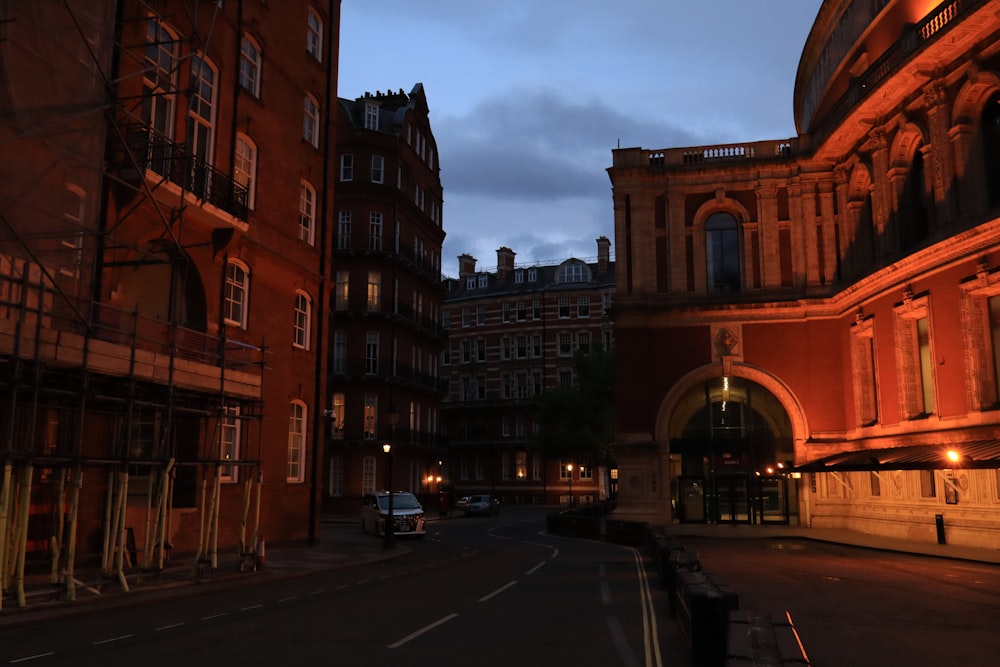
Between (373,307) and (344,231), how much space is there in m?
5.04

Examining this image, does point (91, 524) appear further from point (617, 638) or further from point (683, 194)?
point (683, 194)

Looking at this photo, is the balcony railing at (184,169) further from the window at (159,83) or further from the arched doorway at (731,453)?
the arched doorway at (731,453)

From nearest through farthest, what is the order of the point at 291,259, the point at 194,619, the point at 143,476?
the point at 194,619 → the point at 143,476 → the point at 291,259

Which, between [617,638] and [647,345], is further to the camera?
[647,345]

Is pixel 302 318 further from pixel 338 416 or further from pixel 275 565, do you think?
pixel 338 416

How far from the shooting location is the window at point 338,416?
170 ft

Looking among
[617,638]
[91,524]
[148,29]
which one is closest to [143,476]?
[91,524]

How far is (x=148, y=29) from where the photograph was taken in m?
21.9

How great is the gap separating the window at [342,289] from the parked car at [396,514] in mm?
18290

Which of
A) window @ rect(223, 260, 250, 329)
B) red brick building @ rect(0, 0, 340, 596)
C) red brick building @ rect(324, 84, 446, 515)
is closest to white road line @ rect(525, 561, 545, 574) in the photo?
red brick building @ rect(0, 0, 340, 596)

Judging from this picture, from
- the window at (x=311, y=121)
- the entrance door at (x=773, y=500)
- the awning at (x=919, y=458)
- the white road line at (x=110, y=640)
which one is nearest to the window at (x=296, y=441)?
the window at (x=311, y=121)

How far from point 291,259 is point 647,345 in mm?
17672

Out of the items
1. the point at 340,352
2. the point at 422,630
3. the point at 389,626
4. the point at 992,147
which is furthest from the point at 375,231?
the point at 422,630

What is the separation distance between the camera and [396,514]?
34.2 metres
